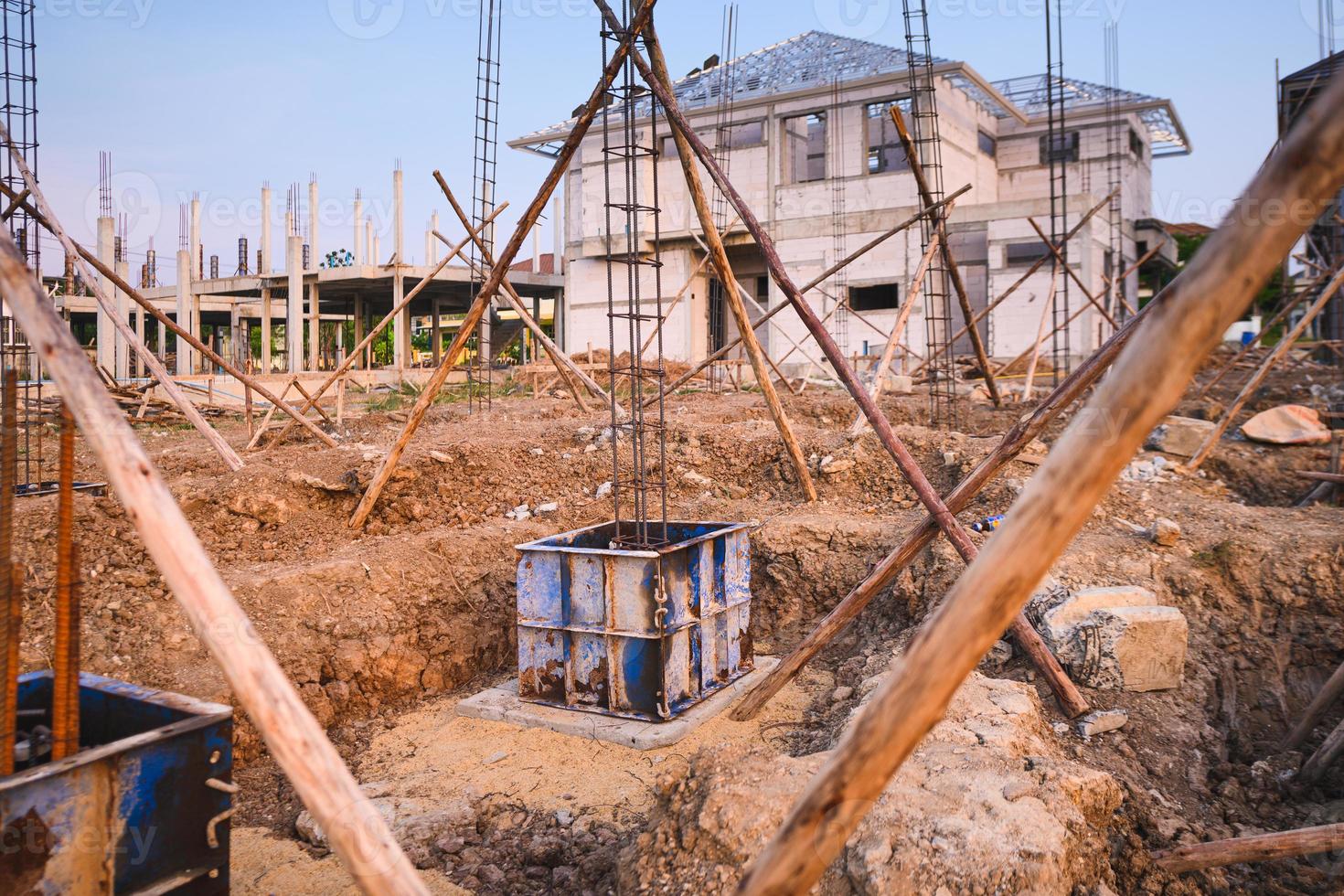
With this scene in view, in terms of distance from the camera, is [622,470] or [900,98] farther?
[900,98]

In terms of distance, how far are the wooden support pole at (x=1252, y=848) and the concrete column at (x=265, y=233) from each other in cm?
2708

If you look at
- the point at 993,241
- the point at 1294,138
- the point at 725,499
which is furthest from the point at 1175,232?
the point at 1294,138

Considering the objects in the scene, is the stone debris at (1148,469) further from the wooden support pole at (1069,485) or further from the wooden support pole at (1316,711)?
the wooden support pole at (1069,485)

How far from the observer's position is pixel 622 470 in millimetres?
8898

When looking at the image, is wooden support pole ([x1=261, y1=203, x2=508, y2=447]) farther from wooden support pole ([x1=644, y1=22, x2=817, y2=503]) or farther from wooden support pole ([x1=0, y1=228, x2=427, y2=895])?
wooden support pole ([x1=0, y1=228, x2=427, y2=895])

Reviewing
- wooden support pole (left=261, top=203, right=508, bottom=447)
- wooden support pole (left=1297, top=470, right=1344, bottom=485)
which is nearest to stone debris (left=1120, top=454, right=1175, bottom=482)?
wooden support pole (left=1297, top=470, right=1344, bottom=485)

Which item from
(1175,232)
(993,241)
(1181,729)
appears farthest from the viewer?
(1175,232)

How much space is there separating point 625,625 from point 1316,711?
373cm

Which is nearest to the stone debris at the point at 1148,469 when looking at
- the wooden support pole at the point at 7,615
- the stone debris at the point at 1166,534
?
the stone debris at the point at 1166,534

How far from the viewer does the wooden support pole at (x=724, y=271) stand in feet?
20.6

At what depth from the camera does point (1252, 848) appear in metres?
3.44

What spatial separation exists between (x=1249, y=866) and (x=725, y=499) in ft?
18.7

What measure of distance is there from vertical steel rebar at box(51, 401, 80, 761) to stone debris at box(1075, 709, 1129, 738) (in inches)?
176

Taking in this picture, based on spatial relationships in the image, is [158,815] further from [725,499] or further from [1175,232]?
[1175,232]
